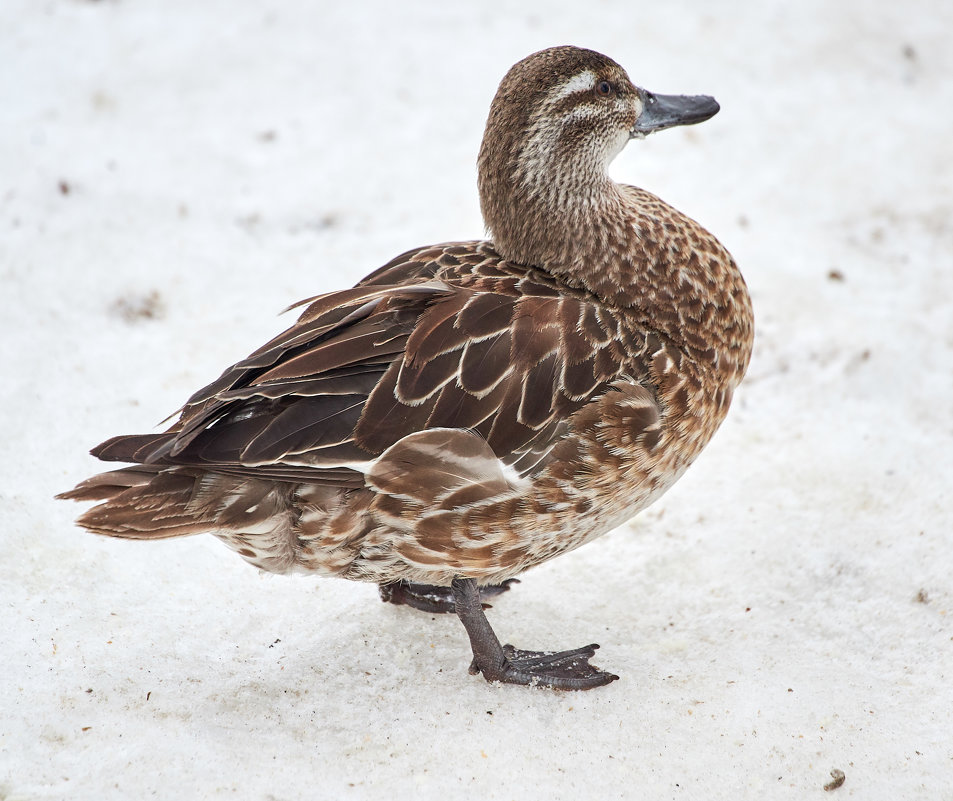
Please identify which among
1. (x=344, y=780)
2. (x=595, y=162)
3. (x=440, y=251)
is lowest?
(x=344, y=780)

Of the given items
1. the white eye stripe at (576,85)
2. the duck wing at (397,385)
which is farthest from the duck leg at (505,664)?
the white eye stripe at (576,85)

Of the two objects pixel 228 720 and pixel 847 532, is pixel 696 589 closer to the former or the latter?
pixel 847 532

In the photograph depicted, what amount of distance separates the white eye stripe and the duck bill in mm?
335

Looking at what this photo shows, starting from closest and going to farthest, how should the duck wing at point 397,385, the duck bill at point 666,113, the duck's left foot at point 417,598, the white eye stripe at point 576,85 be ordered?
the duck wing at point 397,385, the white eye stripe at point 576,85, the duck bill at point 666,113, the duck's left foot at point 417,598

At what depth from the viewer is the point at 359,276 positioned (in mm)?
5566

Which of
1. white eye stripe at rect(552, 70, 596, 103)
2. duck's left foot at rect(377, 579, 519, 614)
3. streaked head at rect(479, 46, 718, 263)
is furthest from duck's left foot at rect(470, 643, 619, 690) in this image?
white eye stripe at rect(552, 70, 596, 103)

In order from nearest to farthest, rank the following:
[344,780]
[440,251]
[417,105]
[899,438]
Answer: [344,780] → [440,251] → [899,438] → [417,105]

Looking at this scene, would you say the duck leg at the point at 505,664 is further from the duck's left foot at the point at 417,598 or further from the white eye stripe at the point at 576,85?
the white eye stripe at the point at 576,85

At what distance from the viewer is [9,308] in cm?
521

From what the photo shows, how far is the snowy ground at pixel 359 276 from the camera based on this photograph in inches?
133

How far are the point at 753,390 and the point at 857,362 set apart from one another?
502 millimetres

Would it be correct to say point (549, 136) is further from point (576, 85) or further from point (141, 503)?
→ point (141, 503)

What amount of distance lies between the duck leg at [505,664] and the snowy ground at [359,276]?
6 cm

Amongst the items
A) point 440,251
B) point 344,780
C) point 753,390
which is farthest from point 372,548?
point 753,390
